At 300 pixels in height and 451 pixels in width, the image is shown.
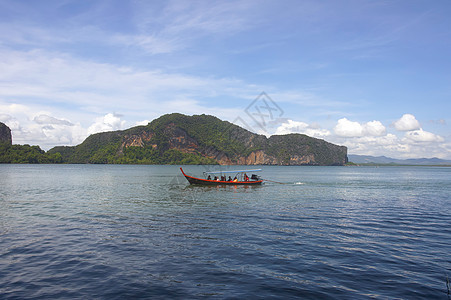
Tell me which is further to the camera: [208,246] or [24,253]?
[208,246]

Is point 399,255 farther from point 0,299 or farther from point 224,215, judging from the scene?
point 0,299

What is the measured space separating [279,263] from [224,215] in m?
11.6

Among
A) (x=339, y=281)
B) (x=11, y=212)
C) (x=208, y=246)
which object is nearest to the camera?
(x=339, y=281)

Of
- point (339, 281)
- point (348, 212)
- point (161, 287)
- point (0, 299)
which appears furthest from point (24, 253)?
point (348, 212)

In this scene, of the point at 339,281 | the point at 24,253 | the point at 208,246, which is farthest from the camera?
the point at 208,246

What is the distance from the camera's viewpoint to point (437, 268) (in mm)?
12547

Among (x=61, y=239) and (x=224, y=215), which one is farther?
(x=224, y=215)

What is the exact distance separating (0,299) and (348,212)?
25.6 m

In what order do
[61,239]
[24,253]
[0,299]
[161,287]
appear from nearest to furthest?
[0,299] → [161,287] → [24,253] → [61,239]

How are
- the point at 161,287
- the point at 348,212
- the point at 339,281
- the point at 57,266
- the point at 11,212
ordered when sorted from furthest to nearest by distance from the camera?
the point at 348,212
the point at 11,212
the point at 57,266
the point at 339,281
the point at 161,287

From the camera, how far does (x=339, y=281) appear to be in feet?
36.2

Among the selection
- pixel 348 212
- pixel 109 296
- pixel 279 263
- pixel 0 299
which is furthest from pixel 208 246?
pixel 348 212

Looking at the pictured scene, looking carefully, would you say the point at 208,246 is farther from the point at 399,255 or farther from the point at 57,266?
the point at 399,255

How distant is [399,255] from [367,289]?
5.15m
